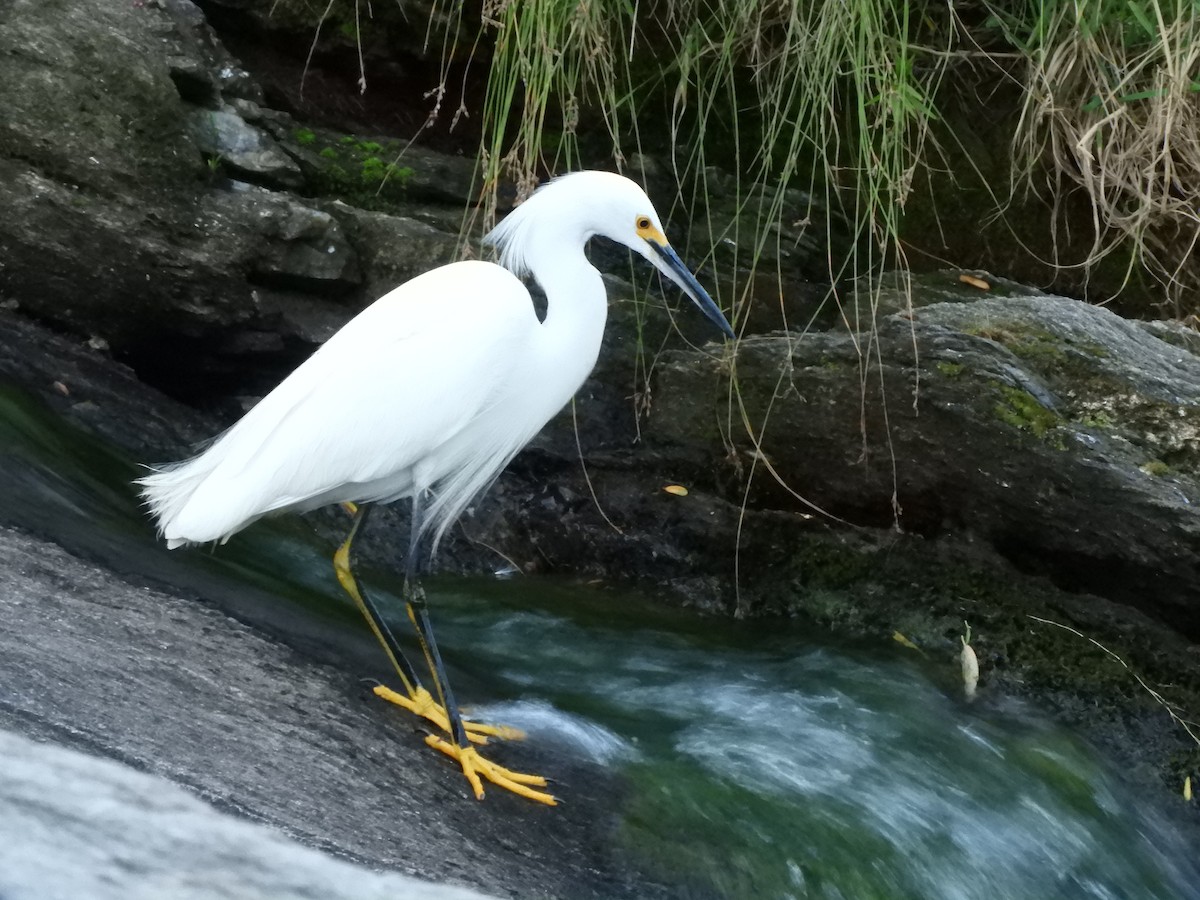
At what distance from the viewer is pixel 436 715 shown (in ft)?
7.76

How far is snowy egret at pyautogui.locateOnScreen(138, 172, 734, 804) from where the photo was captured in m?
2.36

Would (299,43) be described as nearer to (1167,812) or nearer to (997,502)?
(997,502)

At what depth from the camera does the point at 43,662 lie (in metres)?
1.76

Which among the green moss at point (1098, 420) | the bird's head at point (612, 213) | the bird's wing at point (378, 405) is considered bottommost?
the bird's wing at point (378, 405)

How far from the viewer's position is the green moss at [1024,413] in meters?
2.93

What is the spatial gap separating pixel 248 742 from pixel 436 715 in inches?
23.2

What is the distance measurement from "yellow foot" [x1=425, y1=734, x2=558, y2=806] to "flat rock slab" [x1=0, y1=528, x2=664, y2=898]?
0.9 inches

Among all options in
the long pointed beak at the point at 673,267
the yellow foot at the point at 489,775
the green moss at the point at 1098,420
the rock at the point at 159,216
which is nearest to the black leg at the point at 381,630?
the yellow foot at the point at 489,775

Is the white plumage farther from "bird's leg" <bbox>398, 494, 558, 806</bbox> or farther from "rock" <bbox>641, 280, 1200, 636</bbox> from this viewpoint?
"rock" <bbox>641, 280, 1200, 636</bbox>

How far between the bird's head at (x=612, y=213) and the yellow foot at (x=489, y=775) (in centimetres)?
103

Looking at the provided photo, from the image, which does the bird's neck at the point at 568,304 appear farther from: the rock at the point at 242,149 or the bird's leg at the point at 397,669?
the rock at the point at 242,149

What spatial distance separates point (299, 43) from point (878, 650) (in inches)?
108

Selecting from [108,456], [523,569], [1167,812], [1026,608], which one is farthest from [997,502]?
[108,456]

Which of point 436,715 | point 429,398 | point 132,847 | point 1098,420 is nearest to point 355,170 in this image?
point 429,398
